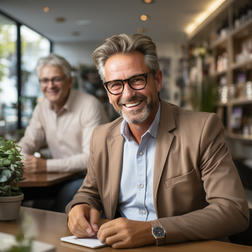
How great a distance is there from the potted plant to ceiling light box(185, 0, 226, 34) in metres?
5.13

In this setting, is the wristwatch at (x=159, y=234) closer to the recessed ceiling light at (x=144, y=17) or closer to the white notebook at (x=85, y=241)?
the white notebook at (x=85, y=241)

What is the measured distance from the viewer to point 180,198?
118cm

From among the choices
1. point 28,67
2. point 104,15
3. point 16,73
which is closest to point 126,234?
point 104,15

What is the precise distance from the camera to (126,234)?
867 millimetres

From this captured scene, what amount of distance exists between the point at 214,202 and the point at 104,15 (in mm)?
5602

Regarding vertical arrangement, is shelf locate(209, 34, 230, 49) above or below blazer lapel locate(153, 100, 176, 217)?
above

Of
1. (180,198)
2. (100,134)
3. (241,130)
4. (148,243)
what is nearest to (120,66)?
(100,134)

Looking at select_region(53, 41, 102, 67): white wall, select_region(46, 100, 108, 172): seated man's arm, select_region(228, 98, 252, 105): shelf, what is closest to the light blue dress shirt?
select_region(46, 100, 108, 172): seated man's arm

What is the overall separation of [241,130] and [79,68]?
17.6 feet

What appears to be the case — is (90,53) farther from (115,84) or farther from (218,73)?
(115,84)

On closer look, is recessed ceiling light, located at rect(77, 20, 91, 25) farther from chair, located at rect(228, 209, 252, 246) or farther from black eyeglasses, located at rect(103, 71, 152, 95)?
chair, located at rect(228, 209, 252, 246)

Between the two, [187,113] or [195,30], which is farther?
[195,30]

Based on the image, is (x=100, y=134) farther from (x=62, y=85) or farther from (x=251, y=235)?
(x=62, y=85)

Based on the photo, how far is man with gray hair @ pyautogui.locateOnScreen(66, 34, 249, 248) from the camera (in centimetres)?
106
